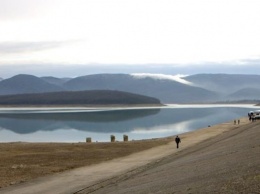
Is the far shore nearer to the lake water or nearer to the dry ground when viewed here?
the dry ground

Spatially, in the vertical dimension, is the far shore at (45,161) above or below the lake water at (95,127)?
above

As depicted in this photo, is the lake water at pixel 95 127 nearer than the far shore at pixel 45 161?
No

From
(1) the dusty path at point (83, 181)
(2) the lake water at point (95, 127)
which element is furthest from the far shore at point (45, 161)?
(2) the lake water at point (95, 127)

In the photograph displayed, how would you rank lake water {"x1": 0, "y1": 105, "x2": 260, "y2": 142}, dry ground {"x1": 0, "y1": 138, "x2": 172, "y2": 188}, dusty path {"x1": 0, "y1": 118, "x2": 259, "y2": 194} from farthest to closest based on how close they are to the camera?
lake water {"x1": 0, "y1": 105, "x2": 260, "y2": 142} → dry ground {"x1": 0, "y1": 138, "x2": 172, "y2": 188} → dusty path {"x1": 0, "y1": 118, "x2": 259, "y2": 194}

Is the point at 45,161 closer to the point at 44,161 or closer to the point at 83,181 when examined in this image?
the point at 44,161

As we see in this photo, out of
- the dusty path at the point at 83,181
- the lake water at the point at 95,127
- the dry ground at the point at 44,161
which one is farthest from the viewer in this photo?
the lake water at the point at 95,127

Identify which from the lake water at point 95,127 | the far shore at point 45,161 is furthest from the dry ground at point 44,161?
the lake water at point 95,127

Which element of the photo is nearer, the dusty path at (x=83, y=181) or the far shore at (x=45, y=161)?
the dusty path at (x=83, y=181)

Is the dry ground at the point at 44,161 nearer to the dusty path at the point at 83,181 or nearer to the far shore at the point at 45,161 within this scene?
the far shore at the point at 45,161

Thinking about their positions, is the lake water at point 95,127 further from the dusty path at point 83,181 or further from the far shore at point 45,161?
A: the dusty path at point 83,181

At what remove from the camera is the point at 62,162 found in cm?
2800

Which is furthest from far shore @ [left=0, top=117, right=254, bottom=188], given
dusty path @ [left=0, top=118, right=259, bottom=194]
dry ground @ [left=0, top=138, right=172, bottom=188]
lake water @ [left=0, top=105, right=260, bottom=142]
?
lake water @ [left=0, top=105, right=260, bottom=142]

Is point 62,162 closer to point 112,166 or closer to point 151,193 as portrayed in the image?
point 112,166

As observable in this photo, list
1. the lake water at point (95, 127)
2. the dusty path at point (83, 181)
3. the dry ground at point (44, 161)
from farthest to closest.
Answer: the lake water at point (95, 127) < the dry ground at point (44, 161) < the dusty path at point (83, 181)
